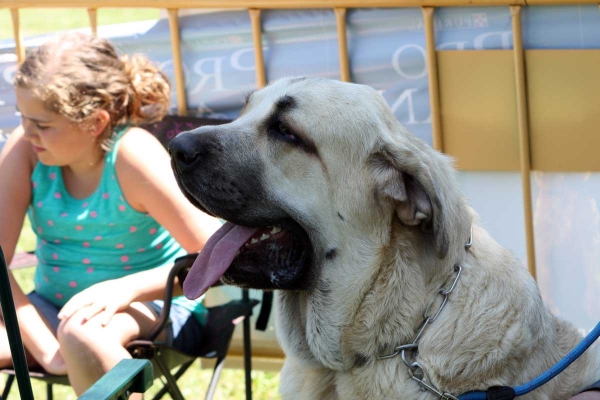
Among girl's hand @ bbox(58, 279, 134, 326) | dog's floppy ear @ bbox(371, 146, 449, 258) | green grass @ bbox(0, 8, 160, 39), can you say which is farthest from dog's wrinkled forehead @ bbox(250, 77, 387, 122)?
green grass @ bbox(0, 8, 160, 39)

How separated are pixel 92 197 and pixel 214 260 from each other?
1220 millimetres

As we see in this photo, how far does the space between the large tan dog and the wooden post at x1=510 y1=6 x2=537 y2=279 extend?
3.42 ft

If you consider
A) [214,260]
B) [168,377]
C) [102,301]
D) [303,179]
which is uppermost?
[303,179]

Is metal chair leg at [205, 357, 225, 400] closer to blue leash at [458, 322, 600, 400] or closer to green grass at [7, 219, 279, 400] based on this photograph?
green grass at [7, 219, 279, 400]

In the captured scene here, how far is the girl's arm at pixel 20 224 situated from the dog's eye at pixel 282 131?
141 cm

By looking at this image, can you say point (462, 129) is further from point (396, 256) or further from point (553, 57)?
point (396, 256)

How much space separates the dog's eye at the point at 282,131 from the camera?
7.77 feet

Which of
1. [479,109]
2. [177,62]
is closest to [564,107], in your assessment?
[479,109]

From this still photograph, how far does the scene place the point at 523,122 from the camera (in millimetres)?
3334

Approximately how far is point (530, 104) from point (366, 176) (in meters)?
1.32

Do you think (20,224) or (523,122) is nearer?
(523,122)

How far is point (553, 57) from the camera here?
3.30m

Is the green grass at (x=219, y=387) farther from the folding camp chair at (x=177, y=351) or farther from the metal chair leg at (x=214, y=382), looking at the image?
the metal chair leg at (x=214, y=382)

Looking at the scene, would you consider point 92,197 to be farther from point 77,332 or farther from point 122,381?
point 122,381
